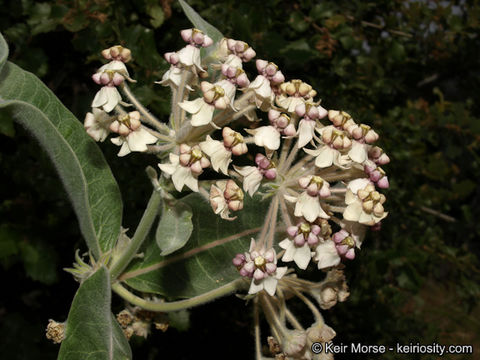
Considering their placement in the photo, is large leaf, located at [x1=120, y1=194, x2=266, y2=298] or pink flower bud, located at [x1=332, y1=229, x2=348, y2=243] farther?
large leaf, located at [x1=120, y1=194, x2=266, y2=298]

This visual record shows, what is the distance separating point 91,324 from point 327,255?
567 mm

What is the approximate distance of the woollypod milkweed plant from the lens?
3.74ft

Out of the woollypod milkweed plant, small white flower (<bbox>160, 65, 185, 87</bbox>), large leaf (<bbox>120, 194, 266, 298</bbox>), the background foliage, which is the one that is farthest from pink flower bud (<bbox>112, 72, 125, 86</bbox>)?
the background foliage

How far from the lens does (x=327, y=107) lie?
217 cm

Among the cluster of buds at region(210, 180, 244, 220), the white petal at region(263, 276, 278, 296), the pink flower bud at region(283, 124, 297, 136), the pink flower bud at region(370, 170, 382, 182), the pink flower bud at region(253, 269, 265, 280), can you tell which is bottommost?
the white petal at region(263, 276, 278, 296)

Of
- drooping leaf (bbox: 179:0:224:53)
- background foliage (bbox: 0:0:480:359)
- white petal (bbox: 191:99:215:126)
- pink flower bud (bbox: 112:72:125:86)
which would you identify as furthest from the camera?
background foliage (bbox: 0:0:480:359)

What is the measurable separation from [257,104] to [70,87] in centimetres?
142

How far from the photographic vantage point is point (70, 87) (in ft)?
7.74

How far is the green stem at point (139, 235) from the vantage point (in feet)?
4.14

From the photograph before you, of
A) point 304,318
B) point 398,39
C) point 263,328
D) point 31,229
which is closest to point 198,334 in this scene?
point 263,328

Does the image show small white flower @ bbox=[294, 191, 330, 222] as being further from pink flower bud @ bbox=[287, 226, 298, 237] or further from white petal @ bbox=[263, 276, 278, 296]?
white petal @ bbox=[263, 276, 278, 296]

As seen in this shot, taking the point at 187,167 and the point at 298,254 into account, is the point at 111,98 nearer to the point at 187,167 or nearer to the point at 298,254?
the point at 187,167

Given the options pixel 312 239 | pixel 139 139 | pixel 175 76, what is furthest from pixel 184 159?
pixel 312 239

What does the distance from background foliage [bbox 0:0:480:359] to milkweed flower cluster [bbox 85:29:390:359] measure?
0.69 meters
